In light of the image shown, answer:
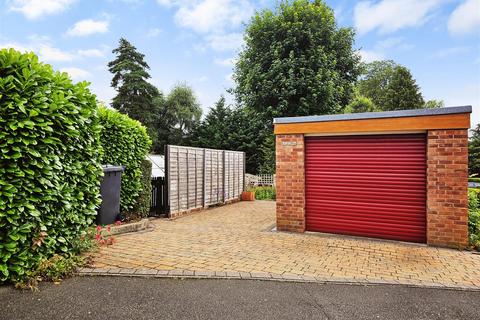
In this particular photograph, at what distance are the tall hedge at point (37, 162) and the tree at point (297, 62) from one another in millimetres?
14067

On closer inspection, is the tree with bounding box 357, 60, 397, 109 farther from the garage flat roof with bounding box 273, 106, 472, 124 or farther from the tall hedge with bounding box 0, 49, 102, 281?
the tall hedge with bounding box 0, 49, 102, 281

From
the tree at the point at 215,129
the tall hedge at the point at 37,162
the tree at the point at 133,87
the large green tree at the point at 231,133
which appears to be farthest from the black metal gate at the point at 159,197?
the tree at the point at 133,87

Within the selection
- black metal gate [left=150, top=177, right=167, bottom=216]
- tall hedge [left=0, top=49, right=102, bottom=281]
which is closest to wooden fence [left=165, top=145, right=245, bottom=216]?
black metal gate [left=150, top=177, right=167, bottom=216]

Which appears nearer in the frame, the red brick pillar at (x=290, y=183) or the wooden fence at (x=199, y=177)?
the red brick pillar at (x=290, y=183)

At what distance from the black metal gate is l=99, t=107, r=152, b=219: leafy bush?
4.24 ft

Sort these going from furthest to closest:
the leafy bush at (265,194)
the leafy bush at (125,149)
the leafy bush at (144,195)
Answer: the leafy bush at (265,194), the leafy bush at (144,195), the leafy bush at (125,149)

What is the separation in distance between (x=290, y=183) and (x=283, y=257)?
2501 millimetres

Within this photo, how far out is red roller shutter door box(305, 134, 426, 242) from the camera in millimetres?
6336

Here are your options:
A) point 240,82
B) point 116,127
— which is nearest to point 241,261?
point 116,127

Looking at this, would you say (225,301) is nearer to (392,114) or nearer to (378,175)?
(378,175)

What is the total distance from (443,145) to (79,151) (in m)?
6.58

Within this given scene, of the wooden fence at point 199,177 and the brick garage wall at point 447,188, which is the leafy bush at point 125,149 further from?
the brick garage wall at point 447,188

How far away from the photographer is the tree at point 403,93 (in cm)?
2980

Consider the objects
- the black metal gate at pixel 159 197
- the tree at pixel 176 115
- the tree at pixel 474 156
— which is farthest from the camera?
the tree at pixel 176 115
